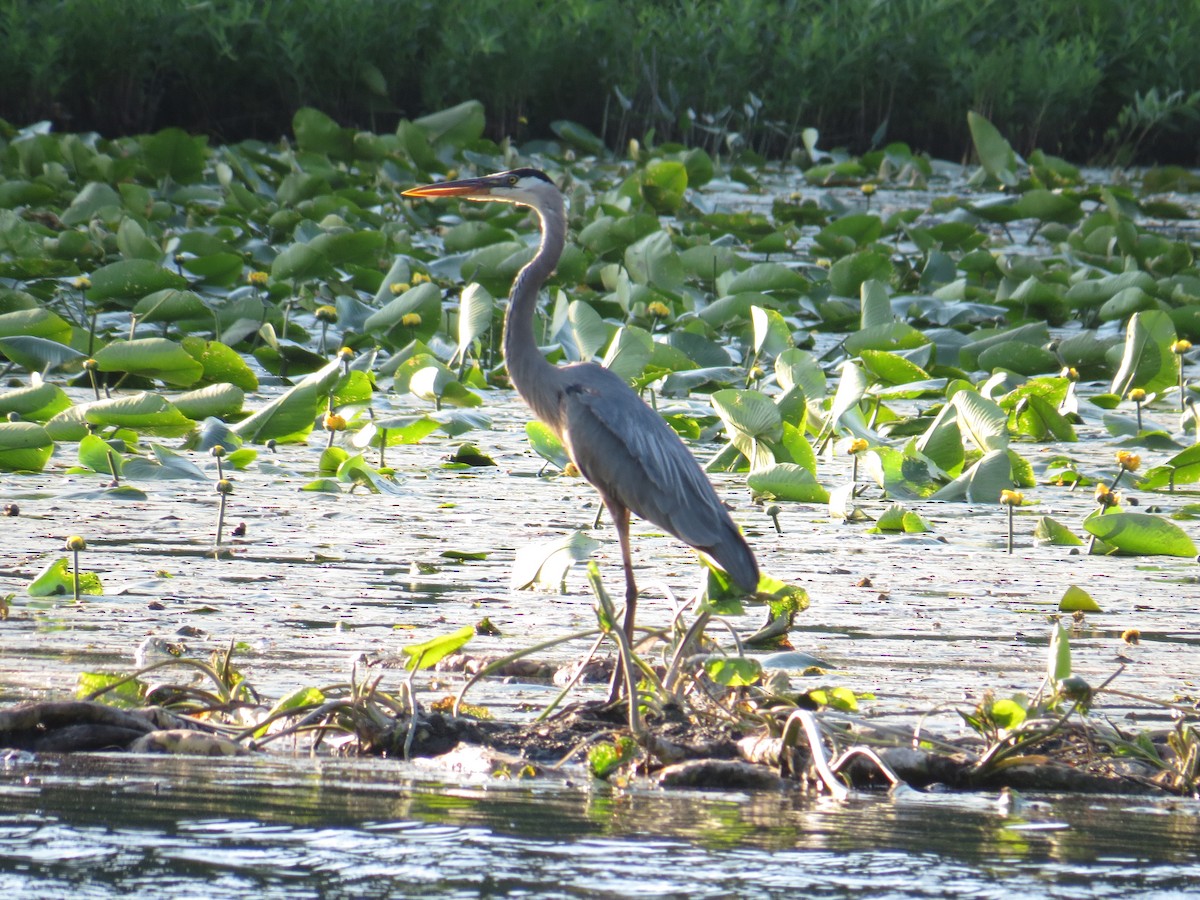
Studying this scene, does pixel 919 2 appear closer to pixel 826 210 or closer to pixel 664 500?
pixel 826 210

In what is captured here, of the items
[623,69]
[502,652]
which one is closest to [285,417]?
[502,652]

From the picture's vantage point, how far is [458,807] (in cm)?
292

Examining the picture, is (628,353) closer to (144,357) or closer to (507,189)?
(507,189)

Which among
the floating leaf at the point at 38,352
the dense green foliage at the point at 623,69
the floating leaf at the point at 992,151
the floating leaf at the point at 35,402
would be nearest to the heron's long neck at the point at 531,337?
the floating leaf at the point at 35,402

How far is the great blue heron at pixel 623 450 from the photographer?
4.21 meters

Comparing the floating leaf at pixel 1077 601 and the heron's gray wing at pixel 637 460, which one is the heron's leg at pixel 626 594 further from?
the floating leaf at pixel 1077 601

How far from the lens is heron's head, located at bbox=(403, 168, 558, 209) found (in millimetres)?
5238

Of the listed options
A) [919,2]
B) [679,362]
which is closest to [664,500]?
[679,362]

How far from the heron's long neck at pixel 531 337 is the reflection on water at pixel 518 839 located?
5.57 ft

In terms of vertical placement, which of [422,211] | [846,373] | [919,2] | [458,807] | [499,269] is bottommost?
[458,807]

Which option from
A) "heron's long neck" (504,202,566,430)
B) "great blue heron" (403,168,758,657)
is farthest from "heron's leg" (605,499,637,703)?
"heron's long neck" (504,202,566,430)

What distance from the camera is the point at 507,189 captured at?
17.5 feet

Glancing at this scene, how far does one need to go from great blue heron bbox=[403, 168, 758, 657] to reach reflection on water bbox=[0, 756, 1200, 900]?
3.39ft

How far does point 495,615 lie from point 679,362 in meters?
3.35
